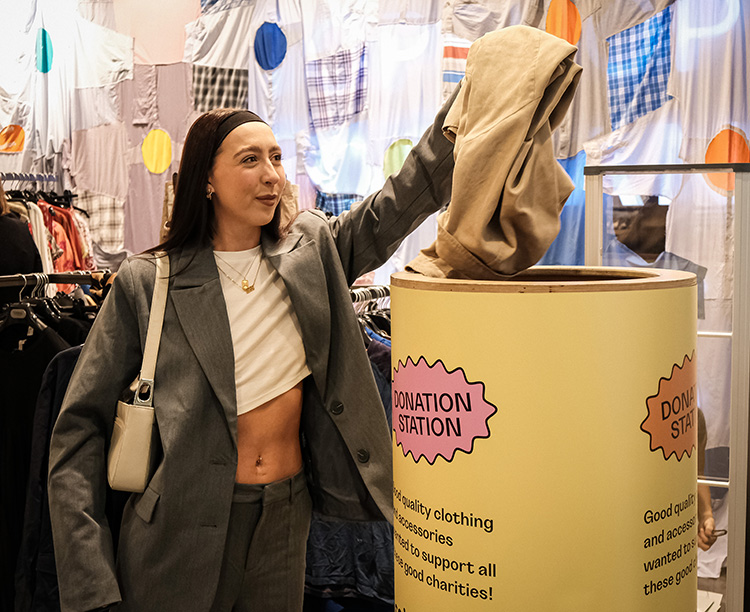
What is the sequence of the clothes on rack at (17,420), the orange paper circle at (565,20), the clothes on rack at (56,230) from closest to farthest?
the clothes on rack at (17,420)
the orange paper circle at (565,20)
the clothes on rack at (56,230)

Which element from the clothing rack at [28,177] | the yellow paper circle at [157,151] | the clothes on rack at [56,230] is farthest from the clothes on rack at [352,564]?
the clothing rack at [28,177]

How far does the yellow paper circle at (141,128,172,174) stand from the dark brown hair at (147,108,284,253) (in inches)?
140

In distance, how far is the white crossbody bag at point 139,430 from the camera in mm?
1699

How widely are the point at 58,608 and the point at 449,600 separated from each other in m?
1.41

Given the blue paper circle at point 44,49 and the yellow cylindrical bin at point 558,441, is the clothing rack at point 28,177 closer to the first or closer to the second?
the blue paper circle at point 44,49

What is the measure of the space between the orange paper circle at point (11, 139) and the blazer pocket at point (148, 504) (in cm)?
461

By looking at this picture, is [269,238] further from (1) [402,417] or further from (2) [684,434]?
(2) [684,434]

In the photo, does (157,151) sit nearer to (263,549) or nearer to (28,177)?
(28,177)

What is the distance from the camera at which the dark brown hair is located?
1.79 meters

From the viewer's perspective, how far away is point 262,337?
177 cm

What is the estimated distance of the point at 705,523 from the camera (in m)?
2.43

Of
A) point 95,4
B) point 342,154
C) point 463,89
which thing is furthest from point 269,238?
point 95,4

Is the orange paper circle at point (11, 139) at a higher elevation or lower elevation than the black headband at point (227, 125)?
higher

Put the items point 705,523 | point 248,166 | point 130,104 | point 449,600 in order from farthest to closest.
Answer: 1. point 130,104
2. point 705,523
3. point 248,166
4. point 449,600
